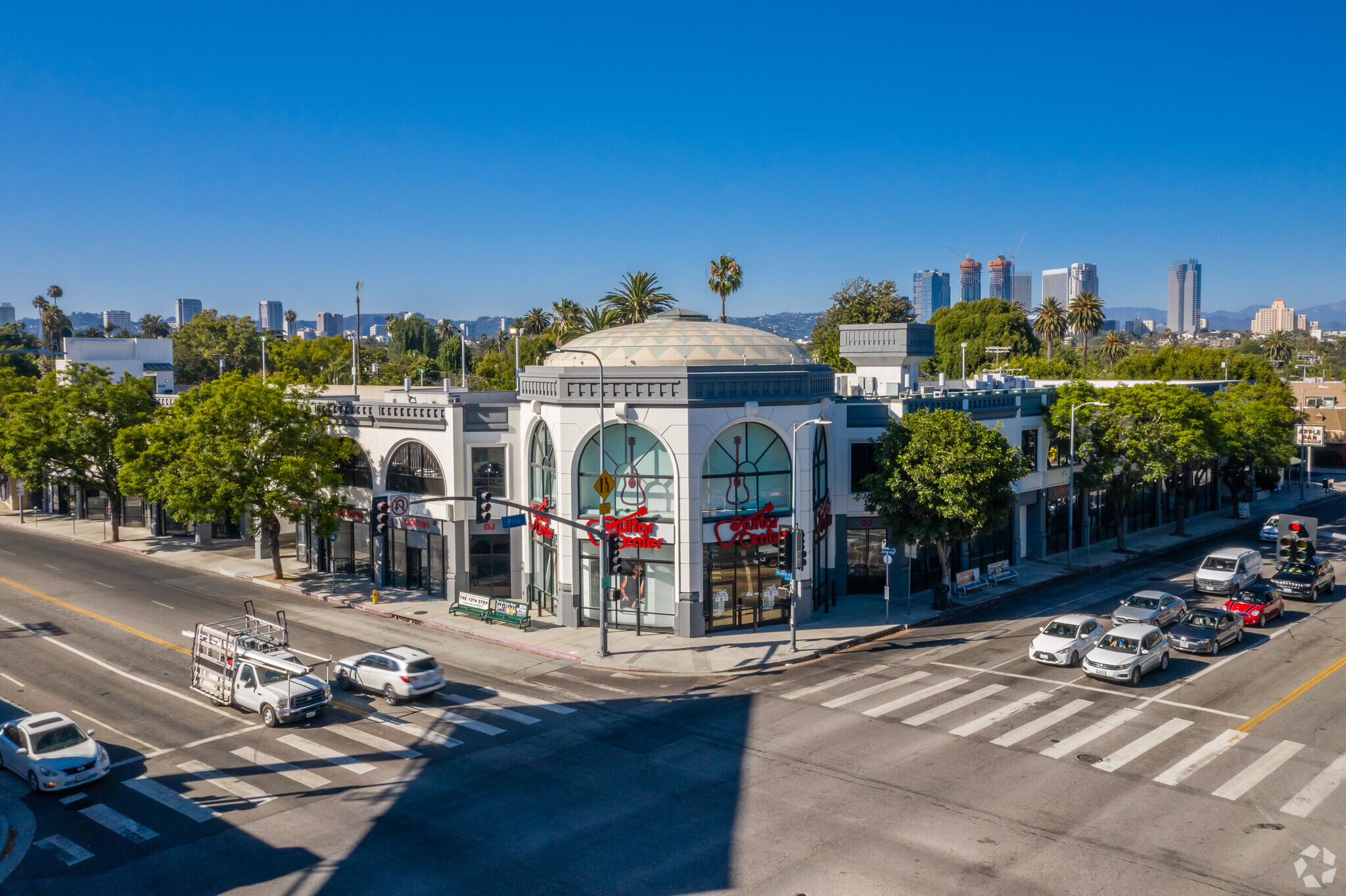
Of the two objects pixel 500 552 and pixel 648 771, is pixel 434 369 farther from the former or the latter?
pixel 648 771

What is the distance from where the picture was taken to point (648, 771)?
23.2 m

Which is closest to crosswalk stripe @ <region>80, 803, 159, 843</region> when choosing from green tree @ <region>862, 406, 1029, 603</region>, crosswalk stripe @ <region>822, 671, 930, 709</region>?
crosswalk stripe @ <region>822, 671, 930, 709</region>

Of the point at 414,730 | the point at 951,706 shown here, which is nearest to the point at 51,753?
the point at 414,730

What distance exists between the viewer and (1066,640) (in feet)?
106

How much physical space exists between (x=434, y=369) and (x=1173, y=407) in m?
110

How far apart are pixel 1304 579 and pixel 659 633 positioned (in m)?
29.0

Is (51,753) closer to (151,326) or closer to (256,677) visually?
(256,677)

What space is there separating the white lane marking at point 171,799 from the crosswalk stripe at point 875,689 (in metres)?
16.8

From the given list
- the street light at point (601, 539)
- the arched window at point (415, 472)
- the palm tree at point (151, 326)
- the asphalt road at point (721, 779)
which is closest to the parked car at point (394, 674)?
the asphalt road at point (721, 779)

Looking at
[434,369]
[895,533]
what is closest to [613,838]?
[895,533]

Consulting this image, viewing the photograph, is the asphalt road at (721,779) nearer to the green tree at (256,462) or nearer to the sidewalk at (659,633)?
the sidewalk at (659,633)

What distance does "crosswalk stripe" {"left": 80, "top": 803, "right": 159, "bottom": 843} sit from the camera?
65.5ft

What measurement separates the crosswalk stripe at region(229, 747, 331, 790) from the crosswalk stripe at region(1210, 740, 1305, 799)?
831 inches

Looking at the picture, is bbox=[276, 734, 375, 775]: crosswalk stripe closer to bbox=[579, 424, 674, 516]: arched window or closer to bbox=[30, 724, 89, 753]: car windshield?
bbox=[30, 724, 89, 753]: car windshield
